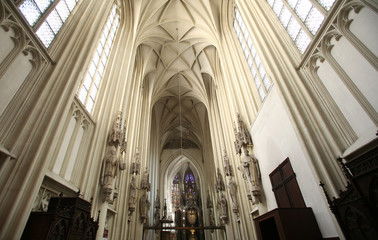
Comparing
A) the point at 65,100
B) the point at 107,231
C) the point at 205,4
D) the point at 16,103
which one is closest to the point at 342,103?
the point at 65,100

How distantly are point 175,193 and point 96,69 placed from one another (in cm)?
2519

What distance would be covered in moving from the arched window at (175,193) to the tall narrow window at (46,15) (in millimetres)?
26676

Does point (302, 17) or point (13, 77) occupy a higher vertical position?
point (302, 17)

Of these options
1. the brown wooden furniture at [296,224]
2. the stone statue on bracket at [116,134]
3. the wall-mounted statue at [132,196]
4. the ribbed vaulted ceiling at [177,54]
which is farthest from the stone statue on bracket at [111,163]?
the ribbed vaulted ceiling at [177,54]

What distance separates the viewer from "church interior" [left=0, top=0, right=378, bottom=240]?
366 centimetres

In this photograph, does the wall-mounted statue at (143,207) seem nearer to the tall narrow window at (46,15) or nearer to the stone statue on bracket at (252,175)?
the stone statue on bracket at (252,175)

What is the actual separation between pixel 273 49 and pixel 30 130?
22.8ft

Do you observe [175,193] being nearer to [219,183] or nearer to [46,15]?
[219,183]

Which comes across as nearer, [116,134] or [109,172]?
[109,172]

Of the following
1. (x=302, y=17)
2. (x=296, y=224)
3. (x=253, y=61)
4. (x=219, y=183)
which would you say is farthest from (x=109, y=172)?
(x=219, y=183)

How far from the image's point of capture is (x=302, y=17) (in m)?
5.48

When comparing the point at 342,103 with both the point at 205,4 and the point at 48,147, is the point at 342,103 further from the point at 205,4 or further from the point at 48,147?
the point at 205,4

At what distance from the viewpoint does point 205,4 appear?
13.1 m

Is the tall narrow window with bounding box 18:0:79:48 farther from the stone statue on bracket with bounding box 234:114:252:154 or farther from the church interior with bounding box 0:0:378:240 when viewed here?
the stone statue on bracket with bounding box 234:114:252:154
